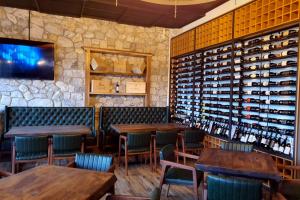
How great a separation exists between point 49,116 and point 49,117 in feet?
0.07

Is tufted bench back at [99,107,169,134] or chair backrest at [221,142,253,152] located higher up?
tufted bench back at [99,107,169,134]

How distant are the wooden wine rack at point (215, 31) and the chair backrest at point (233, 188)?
326 centimetres

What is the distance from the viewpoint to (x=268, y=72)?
12.4ft

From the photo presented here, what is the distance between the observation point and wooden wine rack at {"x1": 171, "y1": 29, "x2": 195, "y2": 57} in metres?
5.78

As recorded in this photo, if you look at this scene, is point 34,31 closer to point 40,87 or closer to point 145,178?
point 40,87

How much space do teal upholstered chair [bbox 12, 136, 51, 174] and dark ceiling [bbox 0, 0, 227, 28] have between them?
284cm

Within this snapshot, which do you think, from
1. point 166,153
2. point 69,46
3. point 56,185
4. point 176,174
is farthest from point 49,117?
point 56,185

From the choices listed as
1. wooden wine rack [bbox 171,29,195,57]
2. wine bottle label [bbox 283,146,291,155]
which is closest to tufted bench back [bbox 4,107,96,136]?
wooden wine rack [bbox 171,29,195,57]

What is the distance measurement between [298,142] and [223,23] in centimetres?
263

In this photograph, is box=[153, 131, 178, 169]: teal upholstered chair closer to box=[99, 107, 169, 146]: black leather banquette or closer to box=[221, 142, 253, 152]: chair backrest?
box=[221, 142, 253, 152]: chair backrest

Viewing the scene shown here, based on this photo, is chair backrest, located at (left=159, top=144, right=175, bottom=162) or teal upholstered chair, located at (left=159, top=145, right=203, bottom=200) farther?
chair backrest, located at (left=159, top=144, right=175, bottom=162)

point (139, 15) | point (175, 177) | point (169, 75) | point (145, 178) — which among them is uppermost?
point (139, 15)

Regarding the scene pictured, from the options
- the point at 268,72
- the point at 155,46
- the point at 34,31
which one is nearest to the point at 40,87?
the point at 34,31

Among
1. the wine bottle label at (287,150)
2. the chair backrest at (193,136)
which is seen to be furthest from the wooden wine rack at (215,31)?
the wine bottle label at (287,150)
